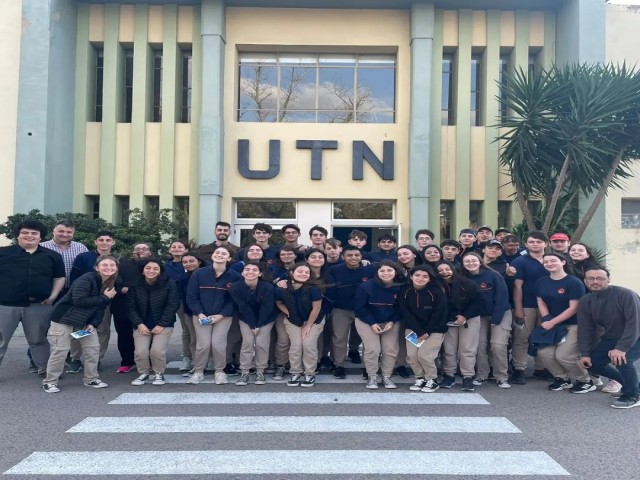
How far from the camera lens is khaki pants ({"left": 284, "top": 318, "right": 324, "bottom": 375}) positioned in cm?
672

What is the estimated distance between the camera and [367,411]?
556 centimetres

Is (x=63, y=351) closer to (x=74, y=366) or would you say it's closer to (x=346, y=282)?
(x=74, y=366)

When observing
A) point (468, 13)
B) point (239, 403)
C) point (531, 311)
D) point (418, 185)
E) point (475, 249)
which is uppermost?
point (468, 13)

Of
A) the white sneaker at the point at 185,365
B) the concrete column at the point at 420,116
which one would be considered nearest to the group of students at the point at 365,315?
the white sneaker at the point at 185,365

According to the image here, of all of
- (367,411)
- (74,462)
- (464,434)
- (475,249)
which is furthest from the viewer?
(475,249)

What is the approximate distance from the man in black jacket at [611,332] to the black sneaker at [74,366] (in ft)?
21.2

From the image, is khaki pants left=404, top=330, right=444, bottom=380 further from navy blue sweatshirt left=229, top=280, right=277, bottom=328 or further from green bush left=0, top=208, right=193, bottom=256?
green bush left=0, top=208, right=193, bottom=256

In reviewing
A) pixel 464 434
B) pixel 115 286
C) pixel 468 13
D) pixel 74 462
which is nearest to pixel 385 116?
pixel 468 13

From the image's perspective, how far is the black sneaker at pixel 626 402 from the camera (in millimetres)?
5742

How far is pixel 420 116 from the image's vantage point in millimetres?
13328

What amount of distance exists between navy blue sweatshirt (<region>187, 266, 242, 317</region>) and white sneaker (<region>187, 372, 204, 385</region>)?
767 millimetres

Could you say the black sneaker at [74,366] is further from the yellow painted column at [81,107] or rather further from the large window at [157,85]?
the large window at [157,85]

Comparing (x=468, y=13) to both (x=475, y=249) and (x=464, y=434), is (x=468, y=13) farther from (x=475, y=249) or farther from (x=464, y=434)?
(x=464, y=434)

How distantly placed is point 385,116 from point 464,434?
10692 millimetres
